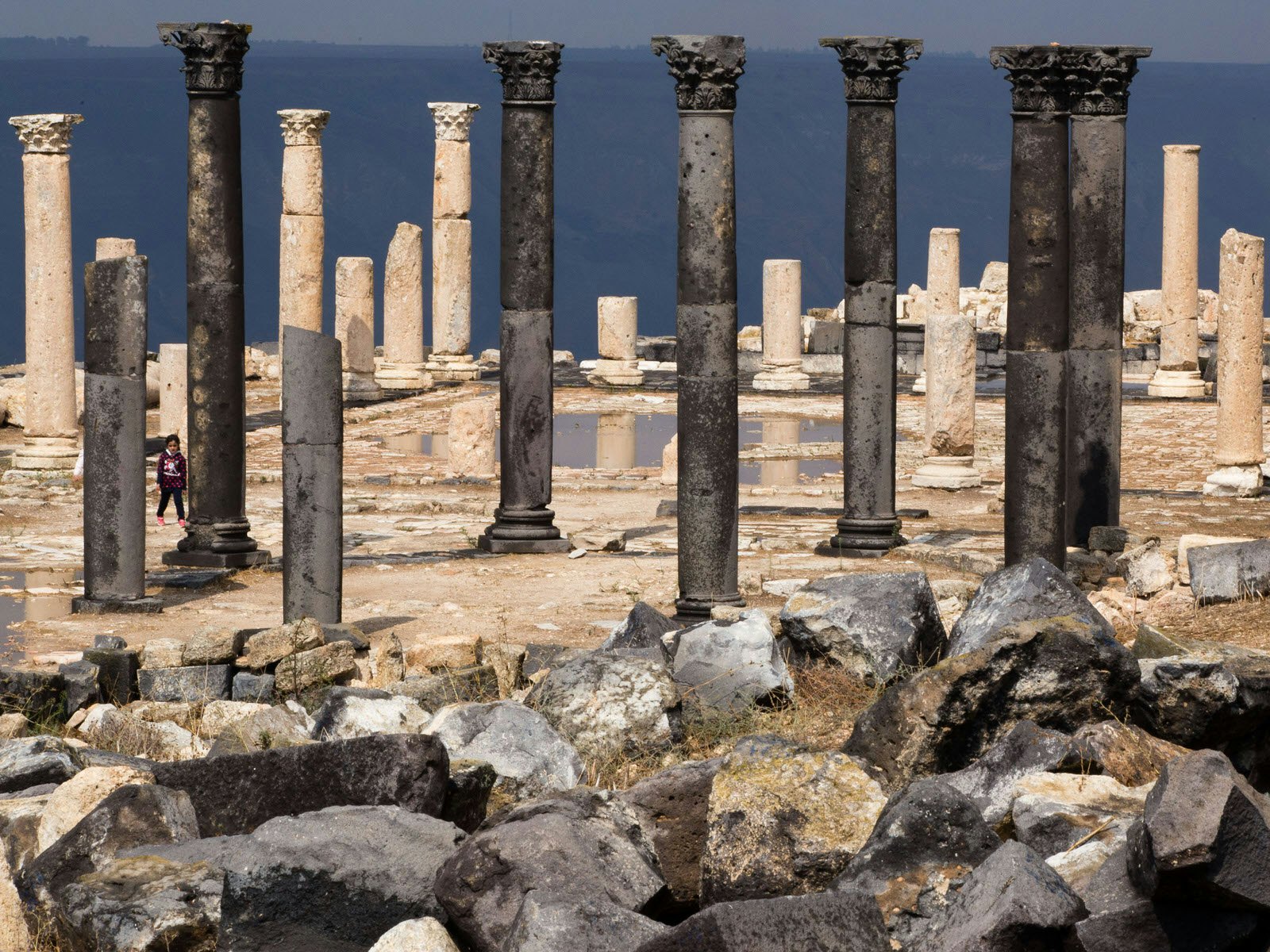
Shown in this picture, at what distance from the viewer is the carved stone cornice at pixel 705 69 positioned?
13297 mm

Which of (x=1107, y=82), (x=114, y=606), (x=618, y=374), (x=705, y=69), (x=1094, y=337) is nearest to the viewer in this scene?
(x=705, y=69)

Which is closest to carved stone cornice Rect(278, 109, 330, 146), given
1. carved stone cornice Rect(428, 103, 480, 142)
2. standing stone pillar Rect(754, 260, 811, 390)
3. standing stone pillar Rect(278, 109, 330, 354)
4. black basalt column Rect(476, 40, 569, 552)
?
standing stone pillar Rect(278, 109, 330, 354)

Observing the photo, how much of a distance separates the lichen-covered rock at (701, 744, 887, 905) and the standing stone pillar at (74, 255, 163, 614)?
7.25 metres

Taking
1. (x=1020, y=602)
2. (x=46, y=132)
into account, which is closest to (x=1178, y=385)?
(x=46, y=132)

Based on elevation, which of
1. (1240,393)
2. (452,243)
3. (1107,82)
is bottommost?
(1240,393)

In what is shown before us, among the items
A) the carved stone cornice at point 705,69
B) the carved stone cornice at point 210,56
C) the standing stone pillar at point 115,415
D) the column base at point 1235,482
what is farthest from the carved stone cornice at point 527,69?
the column base at point 1235,482

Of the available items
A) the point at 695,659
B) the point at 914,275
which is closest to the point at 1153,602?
the point at 695,659

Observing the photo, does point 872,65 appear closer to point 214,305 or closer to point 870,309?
point 870,309

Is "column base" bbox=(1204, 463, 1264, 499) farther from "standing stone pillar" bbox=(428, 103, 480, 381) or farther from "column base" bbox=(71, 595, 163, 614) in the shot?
"standing stone pillar" bbox=(428, 103, 480, 381)

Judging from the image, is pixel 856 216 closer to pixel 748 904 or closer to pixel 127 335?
pixel 127 335

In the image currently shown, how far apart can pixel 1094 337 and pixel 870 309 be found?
70.3 inches

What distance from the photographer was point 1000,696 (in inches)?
338

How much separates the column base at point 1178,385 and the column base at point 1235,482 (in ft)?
35.2

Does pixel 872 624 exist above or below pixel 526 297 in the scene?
below
